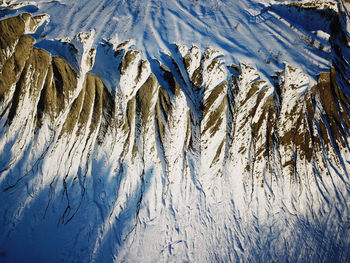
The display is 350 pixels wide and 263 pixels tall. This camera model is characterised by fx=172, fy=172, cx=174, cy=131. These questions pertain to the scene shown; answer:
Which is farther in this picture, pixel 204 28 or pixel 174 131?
pixel 204 28

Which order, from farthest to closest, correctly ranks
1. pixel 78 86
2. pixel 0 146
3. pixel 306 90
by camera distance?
1. pixel 306 90
2. pixel 78 86
3. pixel 0 146

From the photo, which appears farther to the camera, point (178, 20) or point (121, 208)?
point (178, 20)

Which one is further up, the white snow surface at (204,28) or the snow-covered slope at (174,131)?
the white snow surface at (204,28)

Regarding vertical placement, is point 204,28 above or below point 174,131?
above

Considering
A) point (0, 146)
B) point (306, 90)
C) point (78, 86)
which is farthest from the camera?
point (306, 90)

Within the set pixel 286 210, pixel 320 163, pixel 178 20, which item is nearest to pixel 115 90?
pixel 178 20

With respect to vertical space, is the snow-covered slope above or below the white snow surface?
below

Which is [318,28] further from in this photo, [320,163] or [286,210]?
[286,210]

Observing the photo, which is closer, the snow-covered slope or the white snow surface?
the snow-covered slope
